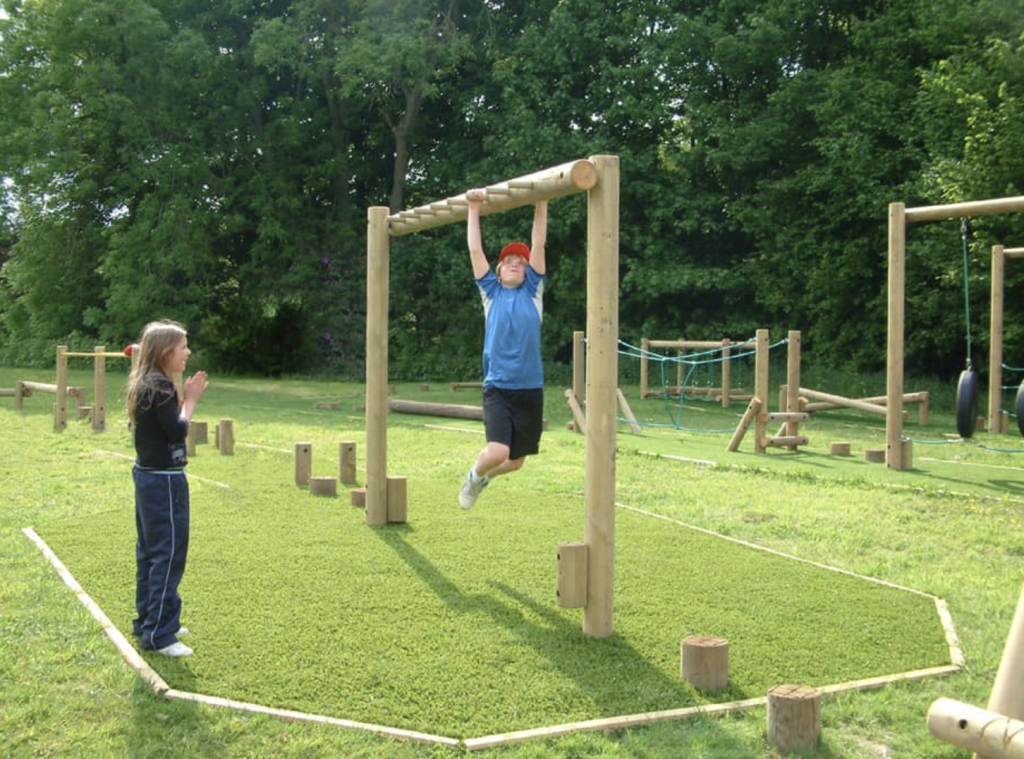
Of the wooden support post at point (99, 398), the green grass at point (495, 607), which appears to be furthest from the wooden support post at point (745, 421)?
the wooden support post at point (99, 398)

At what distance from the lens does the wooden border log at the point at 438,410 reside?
51.4 feet

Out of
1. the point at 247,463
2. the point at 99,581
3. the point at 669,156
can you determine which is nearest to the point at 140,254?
the point at 669,156

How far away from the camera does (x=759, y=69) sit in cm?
2652

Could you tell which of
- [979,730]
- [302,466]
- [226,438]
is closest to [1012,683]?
[979,730]

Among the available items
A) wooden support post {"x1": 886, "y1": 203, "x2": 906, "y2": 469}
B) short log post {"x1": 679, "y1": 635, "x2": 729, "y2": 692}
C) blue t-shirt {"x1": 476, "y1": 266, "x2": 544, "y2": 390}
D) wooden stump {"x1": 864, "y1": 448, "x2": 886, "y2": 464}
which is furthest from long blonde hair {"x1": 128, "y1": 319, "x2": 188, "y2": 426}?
wooden stump {"x1": 864, "y1": 448, "x2": 886, "y2": 464}

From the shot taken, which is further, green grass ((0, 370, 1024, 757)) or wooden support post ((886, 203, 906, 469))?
wooden support post ((886, 203, 906, 469))

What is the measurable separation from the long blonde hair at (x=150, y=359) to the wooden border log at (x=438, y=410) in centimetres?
1023

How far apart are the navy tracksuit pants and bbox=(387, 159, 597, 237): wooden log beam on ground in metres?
2.40

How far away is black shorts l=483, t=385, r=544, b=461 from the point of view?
6.26 m

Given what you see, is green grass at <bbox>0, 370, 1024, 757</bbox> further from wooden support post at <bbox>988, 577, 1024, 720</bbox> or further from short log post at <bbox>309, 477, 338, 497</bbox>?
wooden support post at <bbox>988, 577, 1024, 720</bbox>

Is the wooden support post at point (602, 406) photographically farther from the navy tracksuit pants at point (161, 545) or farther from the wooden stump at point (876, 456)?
the wooden stump at point (876, 456)

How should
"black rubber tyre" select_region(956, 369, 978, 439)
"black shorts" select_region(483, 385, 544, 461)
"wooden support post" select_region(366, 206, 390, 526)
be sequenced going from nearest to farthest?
"black shorts" select_region(483, 385, 544, 461) < "wooden support post" select_region(366, 206, 390, 526) < "black rubber tyre" select_region(956, 369, 978, 439)

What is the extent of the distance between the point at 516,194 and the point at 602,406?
58.7 inches

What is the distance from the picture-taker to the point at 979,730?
9.96 feet
